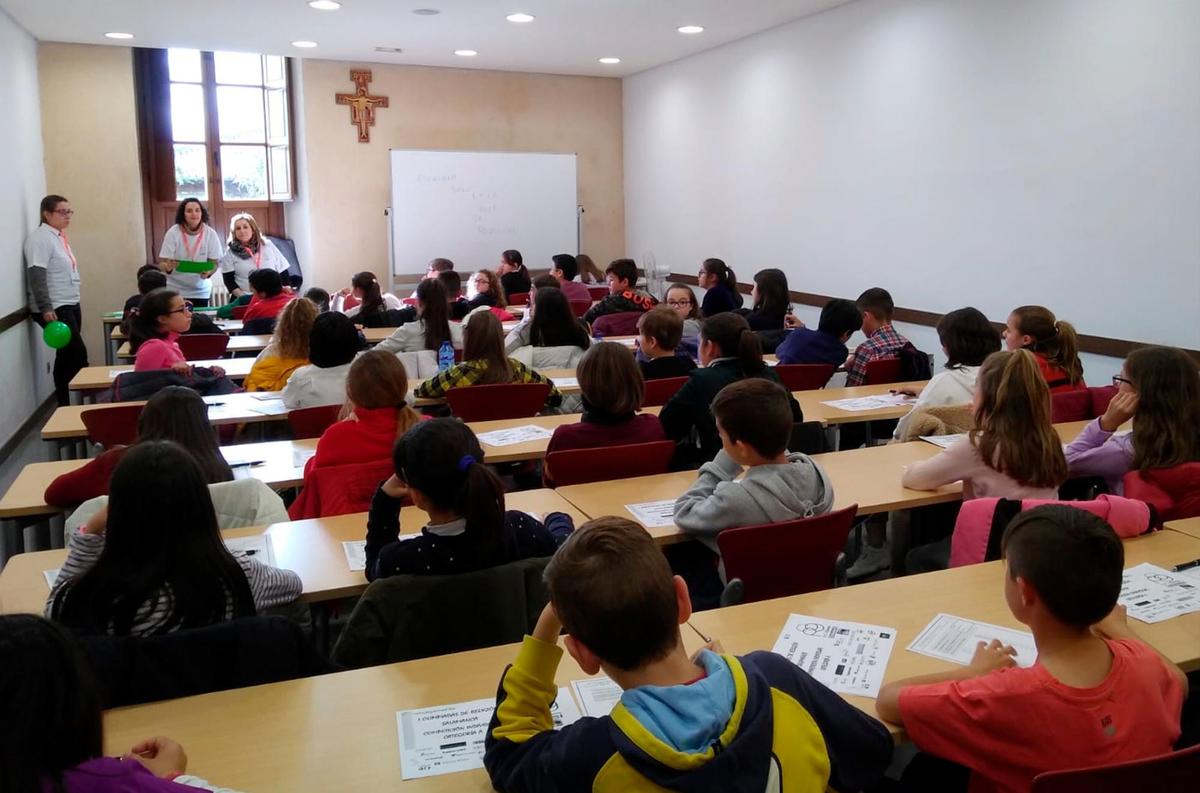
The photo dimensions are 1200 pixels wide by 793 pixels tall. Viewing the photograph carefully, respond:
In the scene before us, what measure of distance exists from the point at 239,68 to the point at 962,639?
985 cm

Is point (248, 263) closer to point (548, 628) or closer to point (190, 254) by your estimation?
point (190, 254)

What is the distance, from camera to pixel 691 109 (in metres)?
9.46

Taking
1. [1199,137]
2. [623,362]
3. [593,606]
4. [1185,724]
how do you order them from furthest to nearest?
[1199,137]
[623,362]
[1185,724]
[593,606]

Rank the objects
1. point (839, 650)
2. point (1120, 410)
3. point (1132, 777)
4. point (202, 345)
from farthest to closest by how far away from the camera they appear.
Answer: point (202, 345) → point (1120, 410) → point (839, 650) → point (1132, 777)

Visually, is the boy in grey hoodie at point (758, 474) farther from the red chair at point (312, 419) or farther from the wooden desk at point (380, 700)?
the red chair at point (312, 419)

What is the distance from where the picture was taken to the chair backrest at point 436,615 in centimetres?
196

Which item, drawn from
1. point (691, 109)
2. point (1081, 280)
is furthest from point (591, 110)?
point (1081, 280)

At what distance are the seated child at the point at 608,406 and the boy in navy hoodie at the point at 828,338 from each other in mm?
2031

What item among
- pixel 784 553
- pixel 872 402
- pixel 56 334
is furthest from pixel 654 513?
pixel 56 334

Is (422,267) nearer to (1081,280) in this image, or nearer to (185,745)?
(1081,280)

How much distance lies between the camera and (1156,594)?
6.84ft

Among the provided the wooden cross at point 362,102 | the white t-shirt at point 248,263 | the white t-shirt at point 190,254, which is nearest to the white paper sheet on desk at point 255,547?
the white t-shirt at point 248,263

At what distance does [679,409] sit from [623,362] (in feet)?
1.75

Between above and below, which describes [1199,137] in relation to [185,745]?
above
